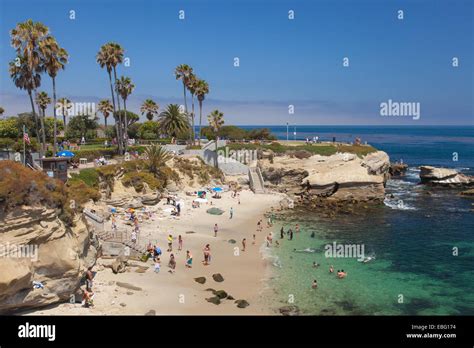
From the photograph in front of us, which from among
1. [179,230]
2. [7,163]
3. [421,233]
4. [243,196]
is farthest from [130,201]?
[421,233]

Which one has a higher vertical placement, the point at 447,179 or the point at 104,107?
the point at 104,107

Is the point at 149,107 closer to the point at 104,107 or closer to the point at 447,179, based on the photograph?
the point at 104,107

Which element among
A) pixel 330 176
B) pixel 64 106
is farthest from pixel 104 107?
pixel 330 176

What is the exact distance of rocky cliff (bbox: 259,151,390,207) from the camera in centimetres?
5253

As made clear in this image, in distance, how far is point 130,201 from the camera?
39.8m

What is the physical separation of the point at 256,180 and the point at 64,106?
31.5 metres

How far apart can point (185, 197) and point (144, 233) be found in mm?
13175

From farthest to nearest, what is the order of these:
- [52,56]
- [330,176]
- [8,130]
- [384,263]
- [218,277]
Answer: [330,176] < [8,130] < [52,56] < [384,263] < [218,277]

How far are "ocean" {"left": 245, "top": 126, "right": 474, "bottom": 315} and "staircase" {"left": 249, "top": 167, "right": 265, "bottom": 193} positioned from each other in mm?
8376

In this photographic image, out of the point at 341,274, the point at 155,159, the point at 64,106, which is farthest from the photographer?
the point at 64,106

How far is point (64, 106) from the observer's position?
2440 inches

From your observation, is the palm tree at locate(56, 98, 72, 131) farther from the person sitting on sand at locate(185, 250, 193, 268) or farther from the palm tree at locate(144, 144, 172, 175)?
the person sitting on sand at locate(185, 250, 193, 268)

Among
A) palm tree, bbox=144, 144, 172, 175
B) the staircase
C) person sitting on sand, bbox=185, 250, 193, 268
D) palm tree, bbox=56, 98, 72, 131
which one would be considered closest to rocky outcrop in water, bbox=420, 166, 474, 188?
the staircase
